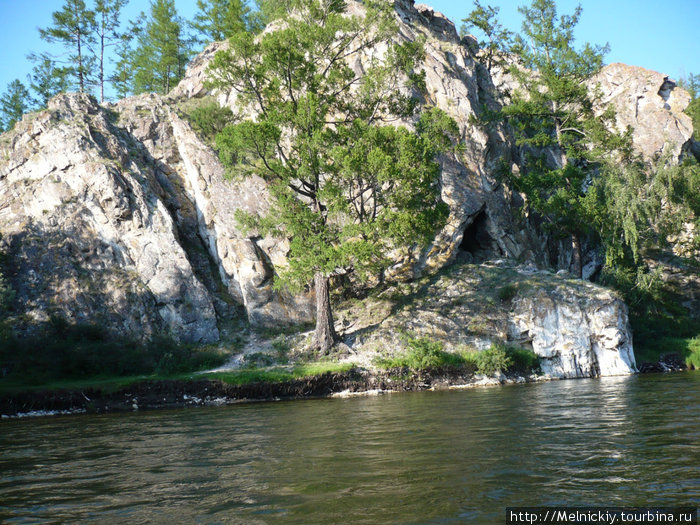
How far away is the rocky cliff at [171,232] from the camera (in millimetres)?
26719

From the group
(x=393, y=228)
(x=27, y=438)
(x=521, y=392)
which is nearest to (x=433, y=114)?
(x=393, y=228)

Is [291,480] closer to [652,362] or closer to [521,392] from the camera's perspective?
[521,392]

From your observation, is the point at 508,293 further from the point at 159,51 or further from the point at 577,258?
the point at 159,51

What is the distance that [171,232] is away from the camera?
103 feet

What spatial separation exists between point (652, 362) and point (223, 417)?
23.9 m

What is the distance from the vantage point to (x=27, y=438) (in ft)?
41.7

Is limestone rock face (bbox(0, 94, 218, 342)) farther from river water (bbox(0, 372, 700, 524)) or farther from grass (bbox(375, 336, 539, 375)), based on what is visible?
river water (bbox(0, 372, 700, 524))

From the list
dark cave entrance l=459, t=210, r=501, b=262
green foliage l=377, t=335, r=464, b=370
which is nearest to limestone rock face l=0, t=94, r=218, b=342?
green foliage l=377, t=335, r=464, b=370

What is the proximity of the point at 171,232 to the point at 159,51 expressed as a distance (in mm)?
27996

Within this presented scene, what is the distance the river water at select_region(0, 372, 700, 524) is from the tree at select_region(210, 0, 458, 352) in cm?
1095

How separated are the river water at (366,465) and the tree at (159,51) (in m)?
44.7

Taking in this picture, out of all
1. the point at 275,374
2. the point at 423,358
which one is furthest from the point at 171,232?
the point at 423,358

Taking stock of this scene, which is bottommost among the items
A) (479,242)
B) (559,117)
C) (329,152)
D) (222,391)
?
(222,391)

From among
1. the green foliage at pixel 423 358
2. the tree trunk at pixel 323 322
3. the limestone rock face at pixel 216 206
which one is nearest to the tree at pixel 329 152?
the tree trunk at pixel 323 322
